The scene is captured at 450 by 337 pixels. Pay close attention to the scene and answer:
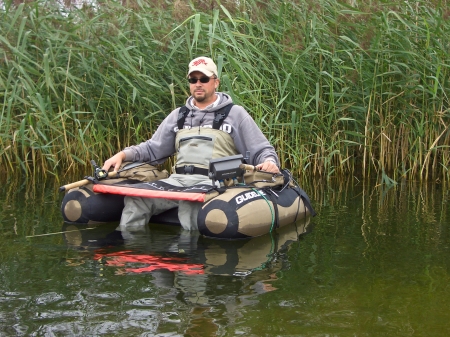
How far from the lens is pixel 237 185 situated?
235 inches

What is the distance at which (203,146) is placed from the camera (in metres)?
6.27

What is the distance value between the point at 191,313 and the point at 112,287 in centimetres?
64

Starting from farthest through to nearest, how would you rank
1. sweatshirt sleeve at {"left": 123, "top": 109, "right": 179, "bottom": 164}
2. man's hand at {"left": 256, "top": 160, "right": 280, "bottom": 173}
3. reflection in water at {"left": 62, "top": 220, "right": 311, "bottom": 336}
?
sweatshirt sleeve at {"left": 123, "top": 109, "right": 179, "bottom": 164}, man's hand at {"left": 256, "top": 160, "right": 280, "bottom": 173}, reflection in water at {"left": 62, "top": 220, "right": 311, "bottom": 336}

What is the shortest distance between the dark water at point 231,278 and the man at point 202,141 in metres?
0.21

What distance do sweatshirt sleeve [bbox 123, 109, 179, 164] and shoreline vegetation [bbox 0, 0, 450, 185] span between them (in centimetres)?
127

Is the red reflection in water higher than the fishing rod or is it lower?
lower

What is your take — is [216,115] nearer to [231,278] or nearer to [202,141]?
[202,141]

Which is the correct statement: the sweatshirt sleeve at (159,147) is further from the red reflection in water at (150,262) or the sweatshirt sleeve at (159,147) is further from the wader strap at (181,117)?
the red reflection in water at (150,262)

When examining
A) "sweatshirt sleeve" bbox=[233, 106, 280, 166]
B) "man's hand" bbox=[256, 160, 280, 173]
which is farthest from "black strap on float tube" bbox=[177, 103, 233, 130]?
"man's hand" bbox=[256, 160, 280, 173]

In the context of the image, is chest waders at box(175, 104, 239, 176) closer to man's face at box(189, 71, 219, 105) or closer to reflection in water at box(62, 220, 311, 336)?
man's face at box(189, 71, 219, 105)

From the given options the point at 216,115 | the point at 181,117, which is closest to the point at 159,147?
the point at 181,117

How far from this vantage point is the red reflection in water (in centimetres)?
483

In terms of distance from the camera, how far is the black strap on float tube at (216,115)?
20.7ft

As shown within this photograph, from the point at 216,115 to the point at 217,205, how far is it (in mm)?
991
